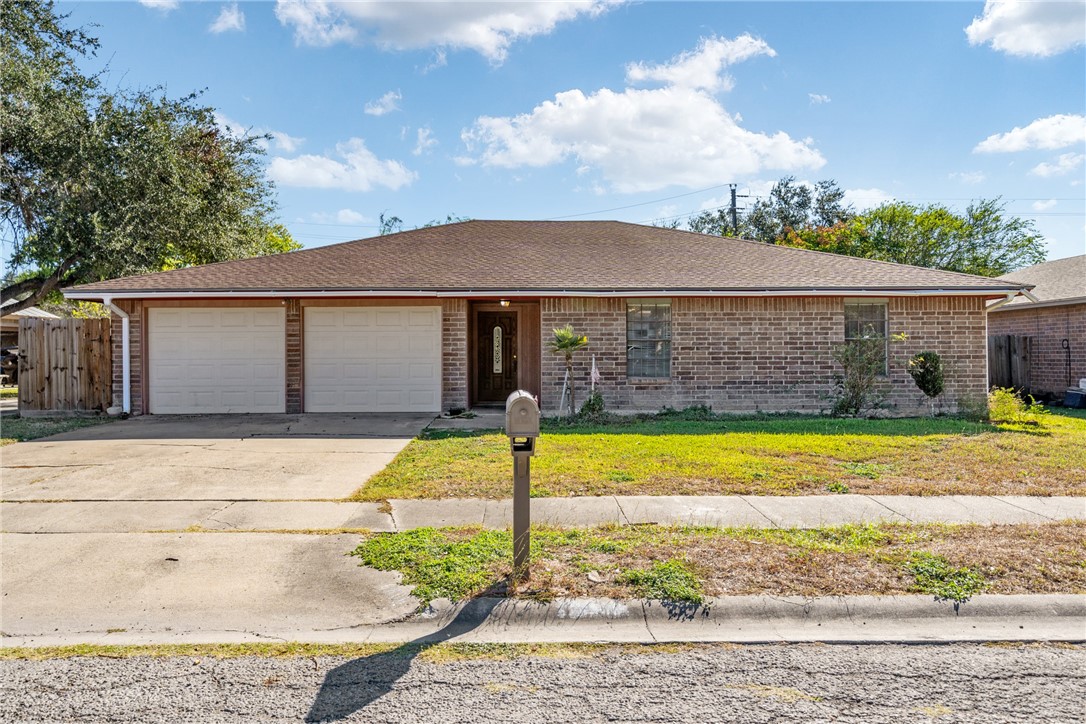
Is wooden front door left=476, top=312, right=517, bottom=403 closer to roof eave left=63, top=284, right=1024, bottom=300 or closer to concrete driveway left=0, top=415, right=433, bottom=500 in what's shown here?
roof eave left=63, top=284, right=1024, bottom=300

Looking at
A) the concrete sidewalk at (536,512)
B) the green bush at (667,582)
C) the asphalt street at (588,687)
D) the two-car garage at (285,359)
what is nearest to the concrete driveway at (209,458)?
the concrete sidewalk at (536,512)

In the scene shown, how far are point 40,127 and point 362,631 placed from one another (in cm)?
1709

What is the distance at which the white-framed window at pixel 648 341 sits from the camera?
43.9ft

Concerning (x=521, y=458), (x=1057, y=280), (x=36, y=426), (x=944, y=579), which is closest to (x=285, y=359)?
(x=36, y=426)

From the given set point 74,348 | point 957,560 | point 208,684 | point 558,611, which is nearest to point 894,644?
point 957,560

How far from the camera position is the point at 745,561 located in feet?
15.0

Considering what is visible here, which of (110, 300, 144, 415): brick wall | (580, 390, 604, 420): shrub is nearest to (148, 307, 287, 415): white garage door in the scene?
(110, 300, 144, 415): brick wall

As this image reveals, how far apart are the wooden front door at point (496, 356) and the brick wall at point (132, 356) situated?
22.2ft

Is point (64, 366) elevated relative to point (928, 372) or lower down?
elevated

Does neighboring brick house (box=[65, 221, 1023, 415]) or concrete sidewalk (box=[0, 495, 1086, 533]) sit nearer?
concrete sidewalk (box=[0, 495, 1086, 533])

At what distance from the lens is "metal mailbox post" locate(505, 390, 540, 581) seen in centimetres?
414

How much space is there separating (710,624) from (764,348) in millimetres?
10150

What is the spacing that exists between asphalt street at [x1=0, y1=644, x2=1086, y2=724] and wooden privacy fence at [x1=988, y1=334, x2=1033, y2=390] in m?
17.0

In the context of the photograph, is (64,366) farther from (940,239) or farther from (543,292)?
(940,239)
